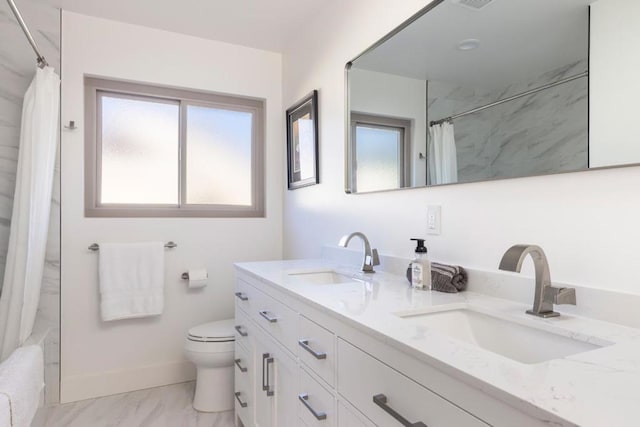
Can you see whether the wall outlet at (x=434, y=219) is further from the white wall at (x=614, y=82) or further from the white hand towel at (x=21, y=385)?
the white hand towel at (x=21, y=385)

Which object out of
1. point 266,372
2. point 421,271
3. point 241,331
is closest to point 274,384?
point 266,372

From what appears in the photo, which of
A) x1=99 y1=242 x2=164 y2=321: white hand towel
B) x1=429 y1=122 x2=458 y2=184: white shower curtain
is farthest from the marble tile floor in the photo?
x1=429 y1=122 x2=458 y2=184: white shower curtain

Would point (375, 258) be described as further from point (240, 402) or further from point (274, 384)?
point (240, 402)

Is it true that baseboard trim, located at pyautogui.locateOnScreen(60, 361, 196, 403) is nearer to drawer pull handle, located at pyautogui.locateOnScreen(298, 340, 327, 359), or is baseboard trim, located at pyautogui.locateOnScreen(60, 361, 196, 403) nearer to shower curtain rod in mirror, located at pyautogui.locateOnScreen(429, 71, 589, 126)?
drawer pull handle, located at pyautogui.locateOnScreen(298, 340, 327, 359)

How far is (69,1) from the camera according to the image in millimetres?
2182

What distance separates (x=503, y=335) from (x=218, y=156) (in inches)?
90.8

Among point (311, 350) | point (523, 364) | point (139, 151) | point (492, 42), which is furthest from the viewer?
point (139, 151)

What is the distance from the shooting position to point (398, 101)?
5.34 feet

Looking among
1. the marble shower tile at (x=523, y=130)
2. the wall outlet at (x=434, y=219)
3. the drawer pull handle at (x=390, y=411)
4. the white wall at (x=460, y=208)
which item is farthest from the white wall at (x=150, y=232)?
the drawer pull handle at (x=390, y=411)

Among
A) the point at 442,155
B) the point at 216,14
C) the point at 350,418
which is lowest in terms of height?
the point at 350,418

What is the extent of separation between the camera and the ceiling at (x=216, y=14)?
2.20 m

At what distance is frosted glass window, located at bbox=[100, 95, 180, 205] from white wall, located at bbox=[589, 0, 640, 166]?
2.40 m

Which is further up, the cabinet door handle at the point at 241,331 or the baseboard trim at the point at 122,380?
the cabinet door handle at the point at 241,331

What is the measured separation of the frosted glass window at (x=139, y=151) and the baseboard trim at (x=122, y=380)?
1.09 metres
